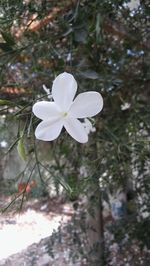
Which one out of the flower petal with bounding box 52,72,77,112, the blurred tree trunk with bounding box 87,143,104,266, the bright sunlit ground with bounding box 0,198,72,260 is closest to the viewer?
the flower petal with bounding box 52,72,77,112

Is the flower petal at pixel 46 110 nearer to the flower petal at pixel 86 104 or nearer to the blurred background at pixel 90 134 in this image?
the flower petal at pixel 86 104

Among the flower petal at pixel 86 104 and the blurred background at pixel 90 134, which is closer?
the flower petal at pixel 86 104

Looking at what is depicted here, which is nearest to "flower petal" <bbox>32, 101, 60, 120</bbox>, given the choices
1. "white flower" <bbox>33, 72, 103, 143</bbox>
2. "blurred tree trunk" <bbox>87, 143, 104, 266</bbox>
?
"white flower" <bbox>33, 72, 103, 143</bbox>

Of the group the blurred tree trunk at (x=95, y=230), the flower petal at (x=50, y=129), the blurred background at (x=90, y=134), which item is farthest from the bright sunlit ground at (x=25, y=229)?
the flower petal at (x=50, y=129)

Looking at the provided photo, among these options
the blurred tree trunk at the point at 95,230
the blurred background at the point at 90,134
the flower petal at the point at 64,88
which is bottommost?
the blurred tree trunk at the point at 95,230

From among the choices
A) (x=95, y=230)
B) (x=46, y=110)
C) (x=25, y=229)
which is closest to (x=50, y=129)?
(x=46, y=110)

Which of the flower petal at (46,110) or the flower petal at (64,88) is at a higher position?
the flower petal at (64,88)

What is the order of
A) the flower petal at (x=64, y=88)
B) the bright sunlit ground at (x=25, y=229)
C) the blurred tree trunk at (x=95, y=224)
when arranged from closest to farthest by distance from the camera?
the flower petal at (x=64, y=88) < the bright sunlit ground at (x=25, y=229) < the blurred tree trunk at (x=95, y=224)

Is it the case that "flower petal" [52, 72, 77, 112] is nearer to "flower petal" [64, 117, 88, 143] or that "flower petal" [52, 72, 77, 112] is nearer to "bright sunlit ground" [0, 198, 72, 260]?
"flower petal" [64, 117, 88, 143]

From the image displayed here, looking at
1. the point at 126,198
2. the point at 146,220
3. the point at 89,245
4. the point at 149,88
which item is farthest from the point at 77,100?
the point at 126,198
